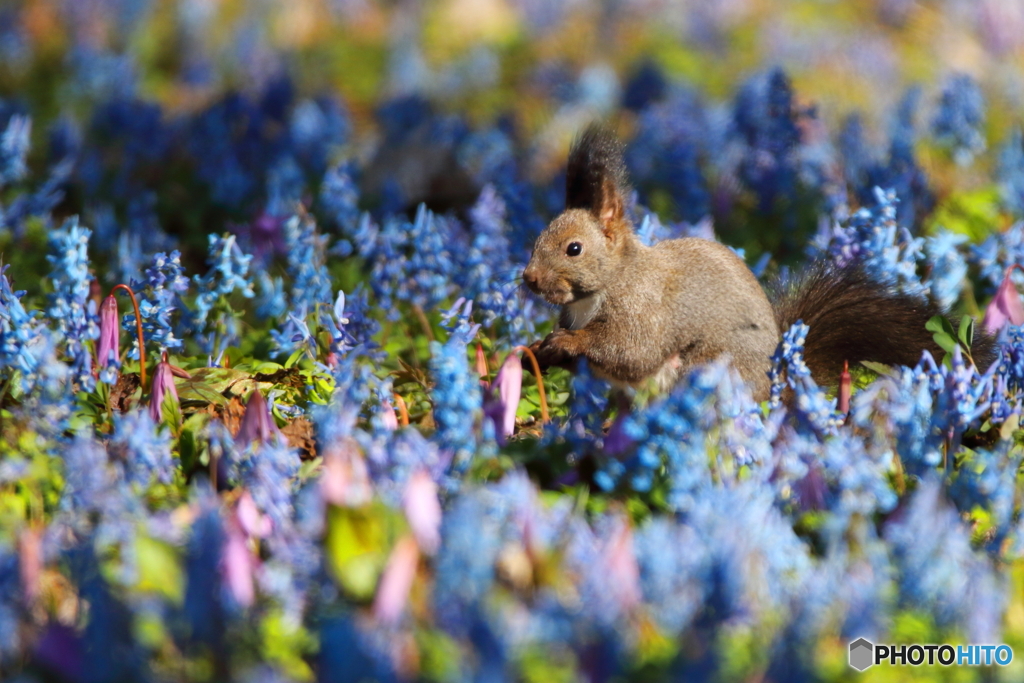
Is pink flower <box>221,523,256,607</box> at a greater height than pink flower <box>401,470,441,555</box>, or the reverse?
pink flower <box>401,470,441,555</box>

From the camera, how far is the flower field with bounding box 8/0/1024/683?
2045mm

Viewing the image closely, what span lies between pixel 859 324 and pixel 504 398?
125cm

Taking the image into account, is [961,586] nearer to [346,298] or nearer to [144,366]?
[346,298]

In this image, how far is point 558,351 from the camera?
3410 millimetres

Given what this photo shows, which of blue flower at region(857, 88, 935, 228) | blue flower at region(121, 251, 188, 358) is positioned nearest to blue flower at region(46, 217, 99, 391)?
blue flower at region(121, 251, 188, 358)

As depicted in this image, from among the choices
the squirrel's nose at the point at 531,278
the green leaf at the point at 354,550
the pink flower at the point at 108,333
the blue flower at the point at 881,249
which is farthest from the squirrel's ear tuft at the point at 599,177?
the green leaf at the point at 354,550

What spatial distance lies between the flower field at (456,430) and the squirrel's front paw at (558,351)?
123 millimetres

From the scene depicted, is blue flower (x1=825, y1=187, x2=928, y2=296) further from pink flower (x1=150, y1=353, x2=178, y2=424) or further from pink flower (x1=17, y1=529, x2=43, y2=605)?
pink flower (x1=17, y1=529, x2=43, y2=605)

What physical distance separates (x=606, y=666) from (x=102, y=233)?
3.52m

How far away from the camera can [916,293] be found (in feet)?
11.8

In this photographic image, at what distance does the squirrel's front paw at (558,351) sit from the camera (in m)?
3.42

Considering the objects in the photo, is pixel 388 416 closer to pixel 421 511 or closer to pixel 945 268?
pixel 421 511

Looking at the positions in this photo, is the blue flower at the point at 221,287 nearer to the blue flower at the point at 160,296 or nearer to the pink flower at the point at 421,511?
the blue flower at the point at 160,296

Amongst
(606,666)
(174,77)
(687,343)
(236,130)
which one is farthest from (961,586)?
(174,77)
